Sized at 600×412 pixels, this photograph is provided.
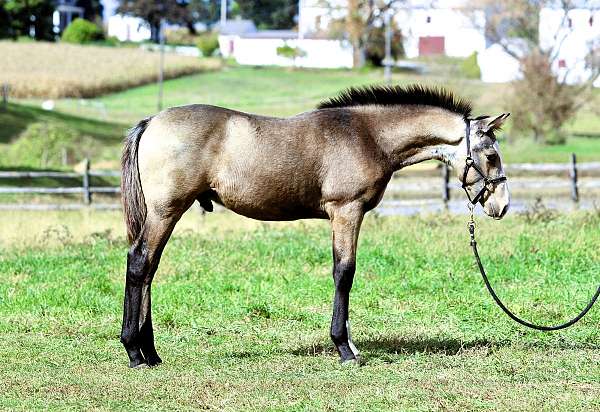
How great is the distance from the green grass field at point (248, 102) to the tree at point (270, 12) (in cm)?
2949

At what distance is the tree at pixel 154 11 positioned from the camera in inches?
3937

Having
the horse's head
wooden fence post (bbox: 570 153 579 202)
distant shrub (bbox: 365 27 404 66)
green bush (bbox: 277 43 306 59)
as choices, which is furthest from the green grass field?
the horse's head

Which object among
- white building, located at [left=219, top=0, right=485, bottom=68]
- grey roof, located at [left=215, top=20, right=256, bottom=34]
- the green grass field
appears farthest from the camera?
grey roof, located at [left=215, top=20, right=256, bottom=34]

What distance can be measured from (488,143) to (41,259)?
6788mm

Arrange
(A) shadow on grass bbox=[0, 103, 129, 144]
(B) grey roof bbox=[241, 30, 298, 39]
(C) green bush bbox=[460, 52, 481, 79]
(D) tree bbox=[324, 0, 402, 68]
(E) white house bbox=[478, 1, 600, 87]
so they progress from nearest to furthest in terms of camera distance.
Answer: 1. (A) shadow on grass bbox=[0, 103, 129, 144]
2. (E) white house bbox=[478, 1, 600, 87]
3. (C) green bush bbox=[460, 52, 481, 79]
4. (D) tree bbox=[324, 0, 402, 68]
5. (B) grey roof bbox=[241, 30, 298, 39]

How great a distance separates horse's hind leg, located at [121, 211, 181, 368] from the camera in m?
8.24

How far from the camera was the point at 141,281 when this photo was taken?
8289 millimetres

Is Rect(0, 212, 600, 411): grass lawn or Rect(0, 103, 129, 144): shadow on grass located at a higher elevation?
Rect(0, 212, 600, 411): grass lawn

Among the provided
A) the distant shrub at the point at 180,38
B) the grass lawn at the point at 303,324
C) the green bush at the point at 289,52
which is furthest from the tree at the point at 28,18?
the grass lawn at the point at 303,324

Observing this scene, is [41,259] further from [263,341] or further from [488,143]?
[488,143]

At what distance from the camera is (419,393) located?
7203mm


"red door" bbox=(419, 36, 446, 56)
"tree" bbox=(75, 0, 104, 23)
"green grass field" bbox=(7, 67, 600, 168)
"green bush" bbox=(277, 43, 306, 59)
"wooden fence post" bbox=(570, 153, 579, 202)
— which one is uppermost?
"tree" bbox=(75, 0, 104, 23)

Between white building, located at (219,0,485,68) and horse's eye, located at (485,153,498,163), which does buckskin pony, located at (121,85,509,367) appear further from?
white building, located at (219,0,485,68)

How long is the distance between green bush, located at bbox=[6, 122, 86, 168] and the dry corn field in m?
22.6
